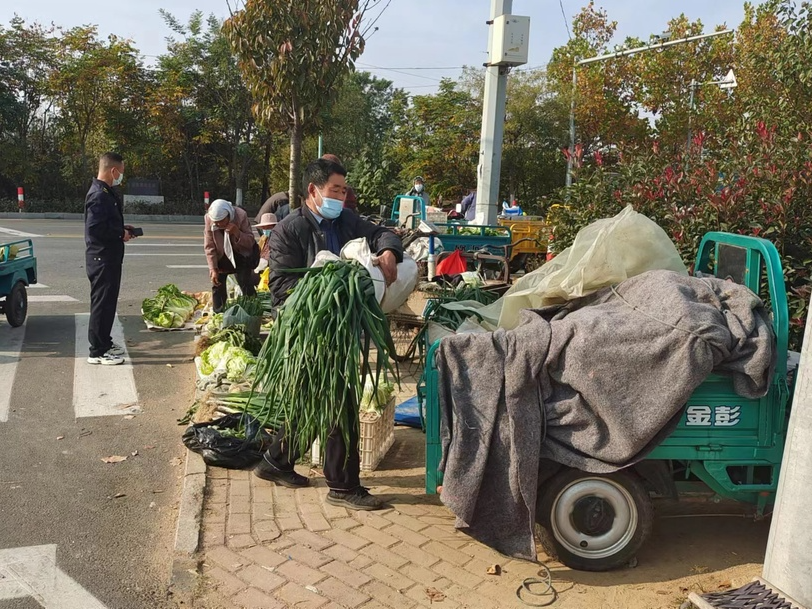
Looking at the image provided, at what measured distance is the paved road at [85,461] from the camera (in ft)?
12.3

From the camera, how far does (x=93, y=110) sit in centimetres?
2909

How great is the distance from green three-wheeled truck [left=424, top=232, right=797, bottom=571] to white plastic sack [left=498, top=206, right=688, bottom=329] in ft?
1.80

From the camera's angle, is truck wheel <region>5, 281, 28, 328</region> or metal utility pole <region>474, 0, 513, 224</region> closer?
truck wheel <region>5, 281, 28, 328</region>

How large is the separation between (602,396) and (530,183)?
29509mm

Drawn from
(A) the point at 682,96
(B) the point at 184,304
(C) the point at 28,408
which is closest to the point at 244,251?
(B) the point at 184,304

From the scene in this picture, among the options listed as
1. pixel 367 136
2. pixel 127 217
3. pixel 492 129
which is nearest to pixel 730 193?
pixel 492 129

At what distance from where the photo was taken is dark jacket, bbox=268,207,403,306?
456 cm

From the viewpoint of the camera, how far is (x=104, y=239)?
725cm

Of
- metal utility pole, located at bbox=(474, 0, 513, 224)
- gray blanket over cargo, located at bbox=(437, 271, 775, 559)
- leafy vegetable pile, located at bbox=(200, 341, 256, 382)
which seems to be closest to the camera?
gray blanket over cargo, located at bbox=(437, 271, 775, 559)

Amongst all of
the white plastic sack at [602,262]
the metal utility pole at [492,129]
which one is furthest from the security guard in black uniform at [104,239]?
the metal utility pole at [492,129]

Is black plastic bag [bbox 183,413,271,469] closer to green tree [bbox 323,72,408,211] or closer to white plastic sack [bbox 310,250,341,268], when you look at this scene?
white plastic sack [bbox 310,250,341,268]

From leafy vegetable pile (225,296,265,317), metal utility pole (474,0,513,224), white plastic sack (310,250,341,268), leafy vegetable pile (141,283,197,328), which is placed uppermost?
metal utility pole (474,0,513,224)

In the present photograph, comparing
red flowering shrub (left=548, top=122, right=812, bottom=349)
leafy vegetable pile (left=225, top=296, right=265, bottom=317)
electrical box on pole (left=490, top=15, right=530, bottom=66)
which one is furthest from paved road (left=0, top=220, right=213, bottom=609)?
electrical box on pole (left=490, top=15, right=530, bottom=66)

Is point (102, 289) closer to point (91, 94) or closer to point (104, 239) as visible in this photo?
point (104, 239)
